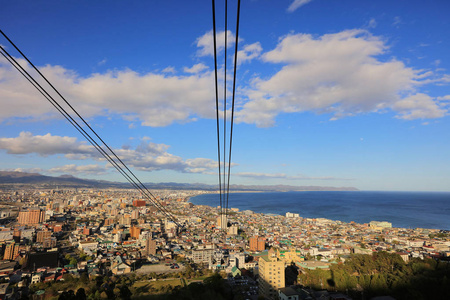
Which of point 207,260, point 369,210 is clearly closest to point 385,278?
point 207,260

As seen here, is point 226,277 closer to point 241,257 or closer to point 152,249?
point 241,257

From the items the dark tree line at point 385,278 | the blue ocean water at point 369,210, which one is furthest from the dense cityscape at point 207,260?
the blue ocean water at point 369,210

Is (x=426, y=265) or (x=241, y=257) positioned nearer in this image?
(x=426, y=265)

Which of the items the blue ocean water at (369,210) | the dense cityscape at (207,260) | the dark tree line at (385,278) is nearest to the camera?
the dark tree line at (385,278)

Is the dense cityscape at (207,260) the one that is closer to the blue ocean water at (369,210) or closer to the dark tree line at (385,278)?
the dark tree line at (385,278)

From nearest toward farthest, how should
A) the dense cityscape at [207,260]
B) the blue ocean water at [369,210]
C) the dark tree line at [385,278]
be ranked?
the dark tree line at [385,278]
the dense cityscape at [207,260]
the blue ocean water at [369,210]

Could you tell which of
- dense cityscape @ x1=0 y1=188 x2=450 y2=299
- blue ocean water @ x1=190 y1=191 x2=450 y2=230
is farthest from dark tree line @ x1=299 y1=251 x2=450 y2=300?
blue ocean water @ x1=190 y1=191 x2=450 y2=230

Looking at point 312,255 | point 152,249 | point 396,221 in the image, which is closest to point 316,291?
point 312,255

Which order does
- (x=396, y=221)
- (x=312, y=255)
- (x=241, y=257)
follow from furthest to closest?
1. (x=396, y=221)
2. (x=312, y=255)
3. (x=241, y=257)

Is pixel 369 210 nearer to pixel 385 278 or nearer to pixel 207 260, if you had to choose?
pixel 207 260
